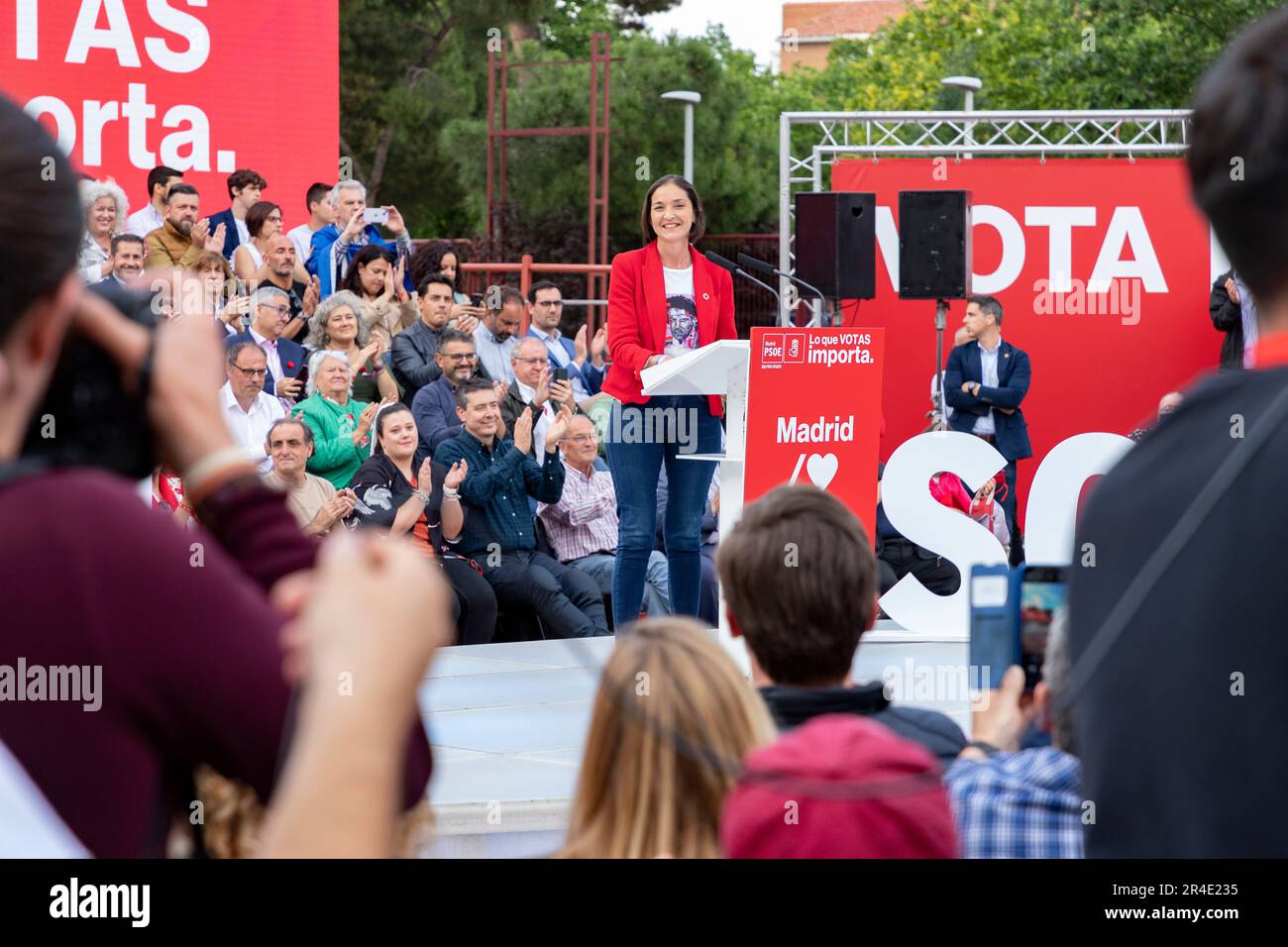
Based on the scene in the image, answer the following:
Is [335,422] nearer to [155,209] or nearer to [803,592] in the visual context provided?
[155,209]

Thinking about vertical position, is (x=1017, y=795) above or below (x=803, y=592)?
below

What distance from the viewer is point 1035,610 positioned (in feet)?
7.29

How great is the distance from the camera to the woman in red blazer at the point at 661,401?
5973mm

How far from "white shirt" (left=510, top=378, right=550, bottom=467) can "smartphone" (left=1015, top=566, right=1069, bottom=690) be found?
17.1ft

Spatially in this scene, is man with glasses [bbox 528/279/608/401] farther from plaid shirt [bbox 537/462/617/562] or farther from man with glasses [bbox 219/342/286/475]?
man with glasses [bbox 219/342/286/475]

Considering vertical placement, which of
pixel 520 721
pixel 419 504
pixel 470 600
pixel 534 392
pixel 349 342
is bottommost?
pixel 520 721

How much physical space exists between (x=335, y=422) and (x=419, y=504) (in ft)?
1.89

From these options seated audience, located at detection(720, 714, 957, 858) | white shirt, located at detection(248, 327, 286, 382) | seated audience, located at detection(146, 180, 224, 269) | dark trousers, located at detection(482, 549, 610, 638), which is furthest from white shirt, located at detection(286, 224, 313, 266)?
seated audience, located at detection(720, 714, 957, 858)

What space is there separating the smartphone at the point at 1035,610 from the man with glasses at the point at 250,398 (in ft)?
16.1

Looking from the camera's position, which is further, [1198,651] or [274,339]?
[274,339]

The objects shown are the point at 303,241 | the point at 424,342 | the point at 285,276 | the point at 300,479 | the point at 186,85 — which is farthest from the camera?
the point at 186,85

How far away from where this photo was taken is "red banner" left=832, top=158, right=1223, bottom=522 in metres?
11.9

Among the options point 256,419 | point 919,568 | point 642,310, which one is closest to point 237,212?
point 256,419
